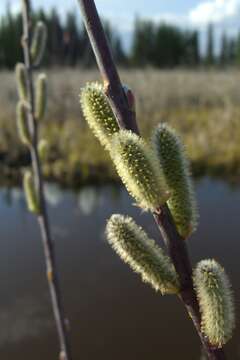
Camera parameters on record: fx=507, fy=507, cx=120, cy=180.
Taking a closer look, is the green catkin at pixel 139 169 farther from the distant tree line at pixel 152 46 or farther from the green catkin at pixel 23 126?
the distant tree line at pixel 152 46

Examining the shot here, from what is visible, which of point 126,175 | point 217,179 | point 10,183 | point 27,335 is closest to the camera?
point 126,175

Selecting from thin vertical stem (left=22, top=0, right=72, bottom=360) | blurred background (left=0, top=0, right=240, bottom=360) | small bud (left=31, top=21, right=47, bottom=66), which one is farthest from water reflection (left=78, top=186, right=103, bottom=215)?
thin vertical stem (left=22, top=0, right=72, bottom=360)

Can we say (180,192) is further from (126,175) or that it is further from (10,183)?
(10,183)

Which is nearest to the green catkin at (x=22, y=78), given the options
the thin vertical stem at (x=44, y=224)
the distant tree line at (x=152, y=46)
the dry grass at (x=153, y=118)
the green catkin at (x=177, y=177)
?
the thin vertical stem at (x=44, y=224)

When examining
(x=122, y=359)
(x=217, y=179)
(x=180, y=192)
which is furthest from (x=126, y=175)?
(x=217, y=179)

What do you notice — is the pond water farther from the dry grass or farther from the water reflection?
the dry grass

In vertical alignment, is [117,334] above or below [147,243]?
below

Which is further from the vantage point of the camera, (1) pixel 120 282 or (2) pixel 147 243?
(1) pixel 120 282
